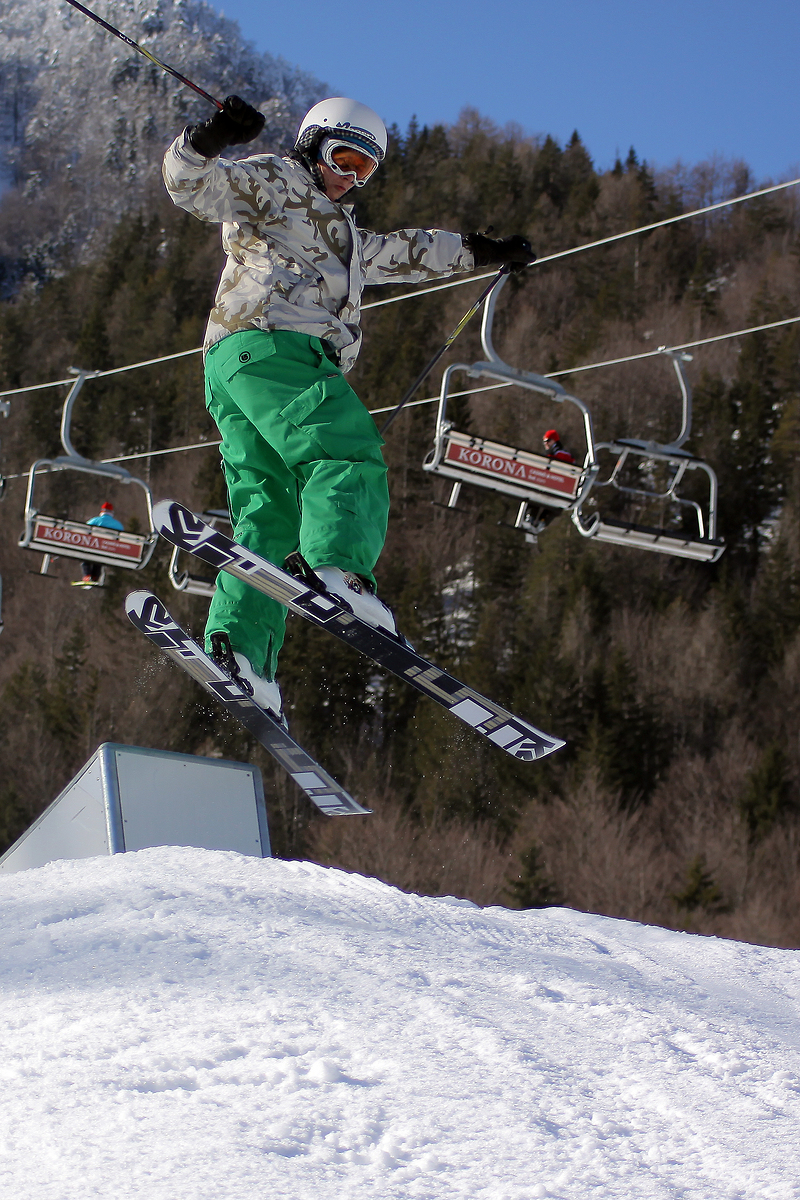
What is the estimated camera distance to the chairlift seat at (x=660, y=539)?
28.6ft

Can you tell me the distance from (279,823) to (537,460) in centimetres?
2027

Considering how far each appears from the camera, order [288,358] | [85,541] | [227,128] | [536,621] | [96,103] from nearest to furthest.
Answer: [227,128] < [288,358] < [85,541] < [536,621] < [96,103]

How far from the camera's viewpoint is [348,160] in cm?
320

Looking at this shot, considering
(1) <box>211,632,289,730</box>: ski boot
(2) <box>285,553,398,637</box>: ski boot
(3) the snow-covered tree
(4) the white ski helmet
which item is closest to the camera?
(2) <box>285,553,398,637</box>: ski boot

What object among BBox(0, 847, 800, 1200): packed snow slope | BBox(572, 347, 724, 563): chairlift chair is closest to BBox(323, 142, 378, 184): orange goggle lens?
BBox(0, 847, 800, 1200): packed snow slope

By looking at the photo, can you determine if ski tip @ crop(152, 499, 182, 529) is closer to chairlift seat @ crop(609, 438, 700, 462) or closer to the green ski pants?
the green ski pants

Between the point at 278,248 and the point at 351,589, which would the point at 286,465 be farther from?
the point at 278,248

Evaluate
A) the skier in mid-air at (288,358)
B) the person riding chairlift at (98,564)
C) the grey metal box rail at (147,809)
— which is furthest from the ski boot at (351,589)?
the person riding chairlift at (98,564)

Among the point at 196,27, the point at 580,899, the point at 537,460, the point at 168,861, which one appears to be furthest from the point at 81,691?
the point at 196,27

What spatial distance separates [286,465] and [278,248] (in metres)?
Result: 0.61

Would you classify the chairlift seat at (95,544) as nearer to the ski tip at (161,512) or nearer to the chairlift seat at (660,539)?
the chairlift seat at (660,539)

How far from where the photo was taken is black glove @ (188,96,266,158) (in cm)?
285

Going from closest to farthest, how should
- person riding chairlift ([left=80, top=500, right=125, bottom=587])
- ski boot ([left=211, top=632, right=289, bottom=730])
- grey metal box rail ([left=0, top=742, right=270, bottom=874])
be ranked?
ski boot ([left=211, top=632, right=289, bottom=730]) → grey metal box rail ([left=0, top=742, right=270, bottom=874]) → person riding chairlift ([left=80, top=500, right=125, bottom=587])

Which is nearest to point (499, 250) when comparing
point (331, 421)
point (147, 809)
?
point (331, 421)
